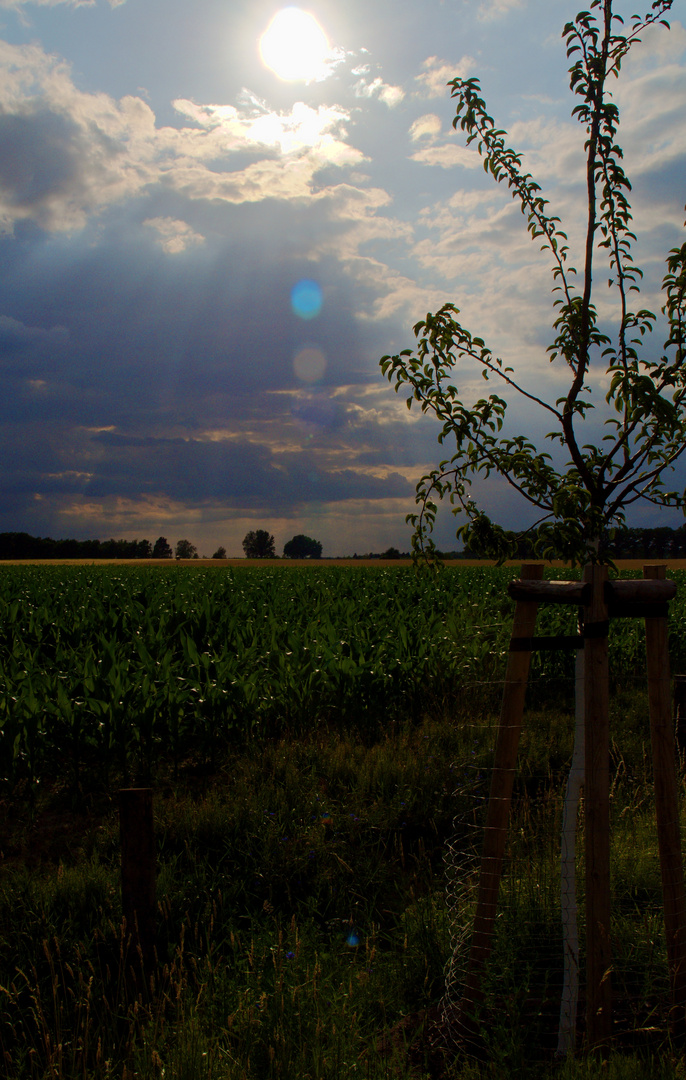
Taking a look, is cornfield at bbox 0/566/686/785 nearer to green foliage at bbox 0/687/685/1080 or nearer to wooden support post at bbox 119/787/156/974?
green foliage at bbox 0/687/685/1080

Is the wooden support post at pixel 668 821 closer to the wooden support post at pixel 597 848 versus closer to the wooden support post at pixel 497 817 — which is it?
the wooden support post at pixel 597 848

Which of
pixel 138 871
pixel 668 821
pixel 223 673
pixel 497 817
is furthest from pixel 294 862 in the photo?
pixel 223 673

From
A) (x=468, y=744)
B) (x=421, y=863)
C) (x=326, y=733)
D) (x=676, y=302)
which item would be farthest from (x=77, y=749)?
(x=676, y=302)

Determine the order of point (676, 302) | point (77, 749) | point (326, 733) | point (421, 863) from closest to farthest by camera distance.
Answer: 1. point (676, 302)
2. point (421, 863)
3. point (77, 749)
4. point (326, 733)

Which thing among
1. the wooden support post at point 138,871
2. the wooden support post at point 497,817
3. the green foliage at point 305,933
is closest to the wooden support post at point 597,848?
the green foliage at point 305,933

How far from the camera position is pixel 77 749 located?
22.5 feet

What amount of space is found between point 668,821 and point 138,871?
289 centimetres

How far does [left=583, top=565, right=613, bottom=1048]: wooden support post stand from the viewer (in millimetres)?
3020

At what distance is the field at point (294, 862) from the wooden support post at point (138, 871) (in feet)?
0.42

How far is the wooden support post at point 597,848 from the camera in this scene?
3020 mm

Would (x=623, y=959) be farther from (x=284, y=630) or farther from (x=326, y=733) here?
(x=284, y=630)

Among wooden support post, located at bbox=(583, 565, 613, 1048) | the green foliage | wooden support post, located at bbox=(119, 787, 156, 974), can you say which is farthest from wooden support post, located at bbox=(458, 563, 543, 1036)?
wooden support post, located at bbox=(119, 787, 156, 974)

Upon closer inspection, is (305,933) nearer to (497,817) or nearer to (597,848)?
(497,817)

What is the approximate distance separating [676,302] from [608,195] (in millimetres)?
687
